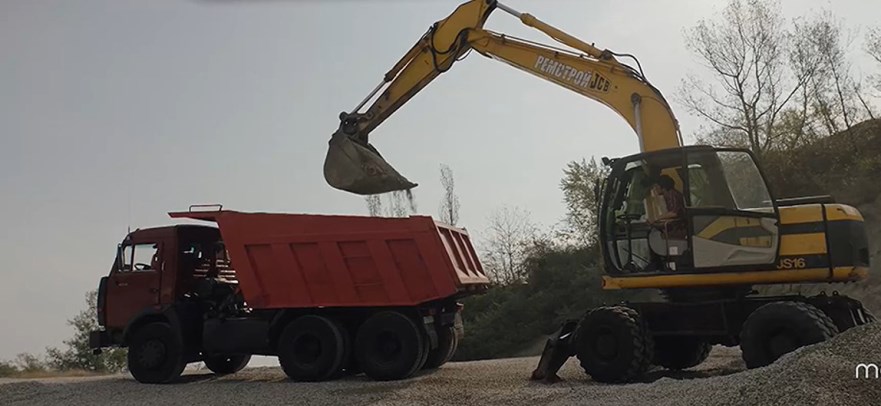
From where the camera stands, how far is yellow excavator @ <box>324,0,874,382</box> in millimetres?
8547

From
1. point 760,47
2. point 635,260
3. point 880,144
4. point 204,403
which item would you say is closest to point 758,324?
point 635,260

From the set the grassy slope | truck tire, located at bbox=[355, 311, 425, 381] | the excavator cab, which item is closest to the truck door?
truck tire, located at bbox=[355, 311, 425, 381]

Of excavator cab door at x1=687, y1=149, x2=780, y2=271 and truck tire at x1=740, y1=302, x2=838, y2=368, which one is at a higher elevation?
excavator cab door at x1=687, y1=149, x2=780, y2=271

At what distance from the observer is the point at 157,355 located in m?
11.9

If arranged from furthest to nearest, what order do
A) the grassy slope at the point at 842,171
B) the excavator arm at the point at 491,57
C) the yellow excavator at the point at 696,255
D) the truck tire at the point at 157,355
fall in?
the grassy slope at the point at 842,171, the truck tire at the point at 157,355, the excavator arm at the point at 491,57, the yellow excavator at the point at 696,255

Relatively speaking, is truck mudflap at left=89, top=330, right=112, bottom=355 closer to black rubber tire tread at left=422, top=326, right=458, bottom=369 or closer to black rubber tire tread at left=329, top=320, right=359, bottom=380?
black rubber tire tread at left=329, top=320, right=359, bottom=380

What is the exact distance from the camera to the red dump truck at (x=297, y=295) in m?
10.9

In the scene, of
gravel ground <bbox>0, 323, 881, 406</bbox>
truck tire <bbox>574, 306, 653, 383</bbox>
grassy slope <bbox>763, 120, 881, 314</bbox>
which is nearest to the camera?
gravel ground <bbox>0, 323, 881, 406</bbox>

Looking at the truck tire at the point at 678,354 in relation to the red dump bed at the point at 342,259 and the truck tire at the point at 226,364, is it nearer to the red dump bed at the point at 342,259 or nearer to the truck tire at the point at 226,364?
the red dump bed at the point at 342,259

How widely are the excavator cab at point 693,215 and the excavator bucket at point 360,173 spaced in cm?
365

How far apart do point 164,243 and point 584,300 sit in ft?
44.5

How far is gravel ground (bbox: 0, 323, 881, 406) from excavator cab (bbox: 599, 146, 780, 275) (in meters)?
1.41

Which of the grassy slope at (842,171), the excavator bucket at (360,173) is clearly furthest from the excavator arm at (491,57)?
the grassy slope at (842,171)

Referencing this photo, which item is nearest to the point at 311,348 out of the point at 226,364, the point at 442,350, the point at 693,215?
the point at 442,350
